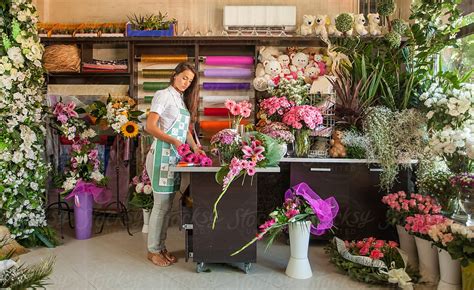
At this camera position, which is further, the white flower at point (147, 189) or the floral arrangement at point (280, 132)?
the white flower at point (147, 189)

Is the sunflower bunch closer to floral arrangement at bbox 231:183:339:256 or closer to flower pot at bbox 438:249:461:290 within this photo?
floral arrangement at bbox 231:183:339:256

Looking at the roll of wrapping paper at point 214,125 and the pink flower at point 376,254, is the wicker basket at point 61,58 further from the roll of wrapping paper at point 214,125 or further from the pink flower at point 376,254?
the pink flower at point 376,254

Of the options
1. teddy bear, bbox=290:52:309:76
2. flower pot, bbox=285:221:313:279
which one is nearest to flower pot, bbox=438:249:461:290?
flower pot, bbox=285:221:313:279

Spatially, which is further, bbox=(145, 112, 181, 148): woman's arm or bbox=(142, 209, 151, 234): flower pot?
bbox=(142, 209, 151, 234): flower pot

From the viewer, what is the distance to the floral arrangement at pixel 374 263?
9.23 ft

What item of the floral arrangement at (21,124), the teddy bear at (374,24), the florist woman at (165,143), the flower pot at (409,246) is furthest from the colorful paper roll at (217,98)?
the flower pot at (409,246)

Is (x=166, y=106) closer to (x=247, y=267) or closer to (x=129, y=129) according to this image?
(x=129, y=129)

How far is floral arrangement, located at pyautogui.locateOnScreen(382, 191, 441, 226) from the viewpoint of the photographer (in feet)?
10.2

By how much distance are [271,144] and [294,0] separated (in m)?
2.59

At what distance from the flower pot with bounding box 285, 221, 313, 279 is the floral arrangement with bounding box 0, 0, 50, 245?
2.26 meters

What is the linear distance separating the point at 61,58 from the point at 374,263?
3825 mm

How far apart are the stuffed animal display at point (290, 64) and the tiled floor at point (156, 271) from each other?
177 cm

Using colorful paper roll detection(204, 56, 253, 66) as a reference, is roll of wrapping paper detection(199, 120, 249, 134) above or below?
below

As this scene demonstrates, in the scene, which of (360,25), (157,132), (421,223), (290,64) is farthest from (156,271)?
(360,25)
